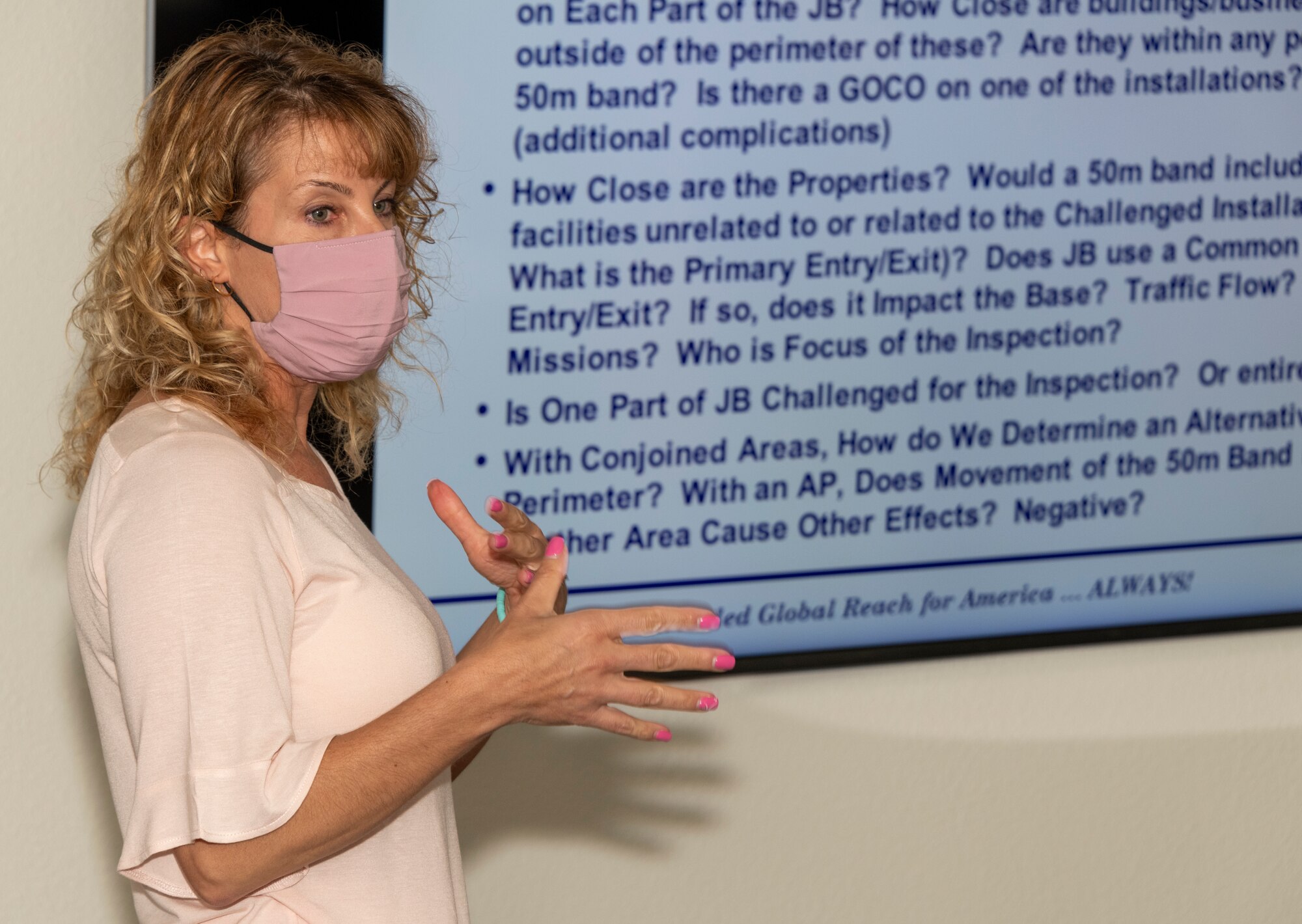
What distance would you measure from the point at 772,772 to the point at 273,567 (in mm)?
Result: 1114

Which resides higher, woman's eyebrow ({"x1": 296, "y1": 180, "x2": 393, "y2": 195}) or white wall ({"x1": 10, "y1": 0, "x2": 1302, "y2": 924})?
woman's eyebrow ({"x1": 296, "y1": 180, "x2": 393, "y2": 195})

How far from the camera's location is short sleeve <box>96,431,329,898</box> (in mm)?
854

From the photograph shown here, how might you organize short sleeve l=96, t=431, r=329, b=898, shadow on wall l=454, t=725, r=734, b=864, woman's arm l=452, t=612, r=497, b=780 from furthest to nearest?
1. shadow on wall l=454, t=725, r=734, b=864
2. woman's arm l=452, t=612, r=497, b=780
3. short sleeve l=96, t=431, r=329, b=898

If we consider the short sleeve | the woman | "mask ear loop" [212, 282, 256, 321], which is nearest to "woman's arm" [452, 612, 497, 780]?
the woman

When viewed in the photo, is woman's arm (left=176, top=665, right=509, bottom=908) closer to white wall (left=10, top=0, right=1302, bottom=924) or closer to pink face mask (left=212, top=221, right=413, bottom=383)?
pink face mask (left=212, top=221, right=413, bottom=383)

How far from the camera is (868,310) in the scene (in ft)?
5.90

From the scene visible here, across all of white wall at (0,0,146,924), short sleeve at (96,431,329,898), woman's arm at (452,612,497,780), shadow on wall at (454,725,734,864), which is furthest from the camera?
shadow on wall at (454,725,734,864)

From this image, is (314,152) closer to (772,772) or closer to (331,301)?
(331,301)

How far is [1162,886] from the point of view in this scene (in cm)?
208

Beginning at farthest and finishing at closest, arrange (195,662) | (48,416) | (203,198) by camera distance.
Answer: (48,416), (203,198), (195,662)

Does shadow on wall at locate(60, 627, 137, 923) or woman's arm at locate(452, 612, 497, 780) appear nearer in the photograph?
woman's arm at locate(452, 612, 497, 780)

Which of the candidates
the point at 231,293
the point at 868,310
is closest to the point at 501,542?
the point at 231,293

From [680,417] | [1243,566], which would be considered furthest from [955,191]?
[1243,566]

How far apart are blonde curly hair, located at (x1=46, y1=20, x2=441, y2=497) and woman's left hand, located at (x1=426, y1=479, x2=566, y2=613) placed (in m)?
0.14
